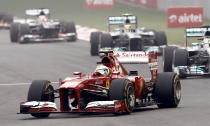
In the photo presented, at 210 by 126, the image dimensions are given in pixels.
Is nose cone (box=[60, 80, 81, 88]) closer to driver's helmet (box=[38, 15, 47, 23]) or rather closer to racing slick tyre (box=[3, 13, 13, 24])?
driver's helmet (box=[38, 15, 47, 23])

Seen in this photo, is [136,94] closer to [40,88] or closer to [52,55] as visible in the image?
[40,88]

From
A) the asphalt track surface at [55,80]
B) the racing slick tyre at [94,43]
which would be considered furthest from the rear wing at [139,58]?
the racing slick tyre at [94,43]

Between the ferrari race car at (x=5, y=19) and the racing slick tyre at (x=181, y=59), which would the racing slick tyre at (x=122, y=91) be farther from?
the ferrari race car at (x=5, y=19)

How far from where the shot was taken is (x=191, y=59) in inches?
977

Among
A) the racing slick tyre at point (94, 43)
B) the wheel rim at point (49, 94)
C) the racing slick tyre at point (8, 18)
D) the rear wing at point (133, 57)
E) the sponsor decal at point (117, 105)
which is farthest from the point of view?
the racing slick tyre at point (8, 18)

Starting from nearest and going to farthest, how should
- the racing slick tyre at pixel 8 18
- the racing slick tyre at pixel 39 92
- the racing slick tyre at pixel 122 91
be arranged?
1. the racing slick tyre at pixel 122 91
2. the racing slick tyre at pixel 39 92
3. the racing slick tyre at pixel 8 18

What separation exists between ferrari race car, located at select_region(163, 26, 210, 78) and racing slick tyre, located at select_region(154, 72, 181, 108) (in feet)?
24.0

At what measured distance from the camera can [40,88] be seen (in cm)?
1575

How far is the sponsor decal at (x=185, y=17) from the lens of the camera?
1347 inches

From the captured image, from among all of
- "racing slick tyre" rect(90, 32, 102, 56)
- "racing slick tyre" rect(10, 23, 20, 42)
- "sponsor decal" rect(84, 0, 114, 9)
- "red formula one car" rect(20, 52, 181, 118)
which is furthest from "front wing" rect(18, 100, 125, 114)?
"sponsor decal" rect(84, 0, 114, 9)

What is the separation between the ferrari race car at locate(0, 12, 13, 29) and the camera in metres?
50.8

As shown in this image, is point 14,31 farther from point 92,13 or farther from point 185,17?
point 92,13

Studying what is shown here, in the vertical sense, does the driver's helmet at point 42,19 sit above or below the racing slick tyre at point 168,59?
above

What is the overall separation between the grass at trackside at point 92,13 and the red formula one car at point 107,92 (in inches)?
792
